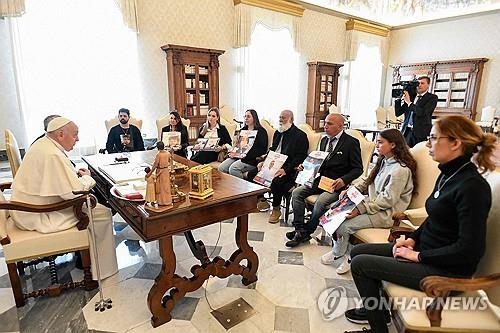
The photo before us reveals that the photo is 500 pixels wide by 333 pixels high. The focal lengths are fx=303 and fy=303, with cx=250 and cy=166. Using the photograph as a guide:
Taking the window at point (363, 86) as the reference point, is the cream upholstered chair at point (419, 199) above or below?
below

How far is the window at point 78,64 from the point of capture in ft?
13.6

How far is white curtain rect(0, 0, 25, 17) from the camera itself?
3.86m

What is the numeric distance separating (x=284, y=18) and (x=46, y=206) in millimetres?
6048

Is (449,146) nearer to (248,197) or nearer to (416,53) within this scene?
(248,197)

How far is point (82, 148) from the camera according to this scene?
4.66 metres

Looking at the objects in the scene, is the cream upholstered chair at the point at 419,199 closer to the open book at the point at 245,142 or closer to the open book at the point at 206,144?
the open book at the point at 245,142

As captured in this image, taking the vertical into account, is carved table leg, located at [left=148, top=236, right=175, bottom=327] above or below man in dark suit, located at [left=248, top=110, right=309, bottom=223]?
below

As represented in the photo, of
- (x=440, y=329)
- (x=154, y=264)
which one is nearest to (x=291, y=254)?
(x=154, y=264)

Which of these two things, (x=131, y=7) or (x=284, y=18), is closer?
(x=131, y=7)

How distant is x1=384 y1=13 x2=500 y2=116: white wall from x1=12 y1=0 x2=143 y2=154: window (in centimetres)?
744

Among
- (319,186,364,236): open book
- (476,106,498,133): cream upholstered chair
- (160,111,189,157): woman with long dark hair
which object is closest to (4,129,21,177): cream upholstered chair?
(160,111,189,157): woman with long dark hair

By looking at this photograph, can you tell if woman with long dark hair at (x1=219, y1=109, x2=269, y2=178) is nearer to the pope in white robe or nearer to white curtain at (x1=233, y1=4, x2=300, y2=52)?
the pope in white robe

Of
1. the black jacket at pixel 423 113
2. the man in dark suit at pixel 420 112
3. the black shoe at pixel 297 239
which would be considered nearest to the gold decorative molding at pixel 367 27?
the man in dark suit at pixel 420 112

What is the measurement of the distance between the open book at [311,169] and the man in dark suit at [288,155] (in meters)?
0.24
